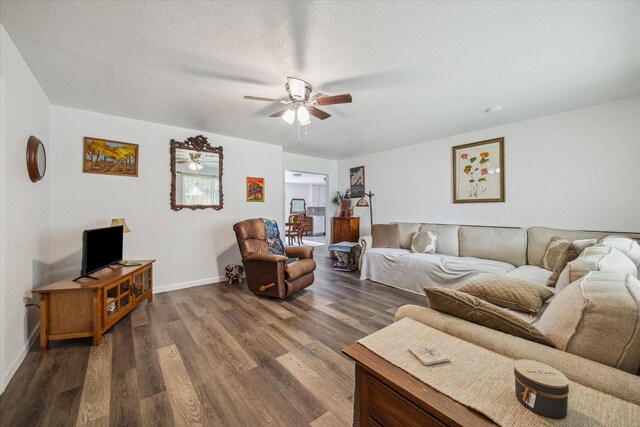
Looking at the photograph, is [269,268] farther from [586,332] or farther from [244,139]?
[586,332]

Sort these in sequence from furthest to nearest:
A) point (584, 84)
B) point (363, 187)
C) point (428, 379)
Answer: point (363, 187) → point (584, 84) → point (428, 379)

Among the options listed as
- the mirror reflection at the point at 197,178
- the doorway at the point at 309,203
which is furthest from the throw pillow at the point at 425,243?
the doorway at the point at 309,203

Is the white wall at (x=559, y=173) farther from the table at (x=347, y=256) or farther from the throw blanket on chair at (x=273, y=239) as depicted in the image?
the throw blanket on chair at (x=273, y=239)

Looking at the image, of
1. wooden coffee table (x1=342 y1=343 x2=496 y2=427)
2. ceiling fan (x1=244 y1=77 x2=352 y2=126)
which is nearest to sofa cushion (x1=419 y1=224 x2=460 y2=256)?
ceiling fan (x1=244 y1=77 x2=352 y2=126)

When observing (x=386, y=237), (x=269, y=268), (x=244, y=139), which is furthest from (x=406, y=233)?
(x=244, y=139)

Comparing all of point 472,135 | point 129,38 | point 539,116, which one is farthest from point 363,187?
point 129,38

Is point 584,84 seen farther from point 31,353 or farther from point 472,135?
point 31,353

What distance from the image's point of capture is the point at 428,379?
0.72m

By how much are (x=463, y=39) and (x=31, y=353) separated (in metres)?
4.20

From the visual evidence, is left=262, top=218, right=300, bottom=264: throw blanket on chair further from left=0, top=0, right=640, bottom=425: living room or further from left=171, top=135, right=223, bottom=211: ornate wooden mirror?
left=171, top=135, right=223, bottom=211: ornate wooden mirror

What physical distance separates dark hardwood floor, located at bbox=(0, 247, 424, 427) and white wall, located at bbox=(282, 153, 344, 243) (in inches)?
127

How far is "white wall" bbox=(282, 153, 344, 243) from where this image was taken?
532 cm

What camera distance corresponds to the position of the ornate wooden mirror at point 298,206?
33.6 ft

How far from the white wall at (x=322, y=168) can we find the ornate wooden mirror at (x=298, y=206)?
14.4 feet
